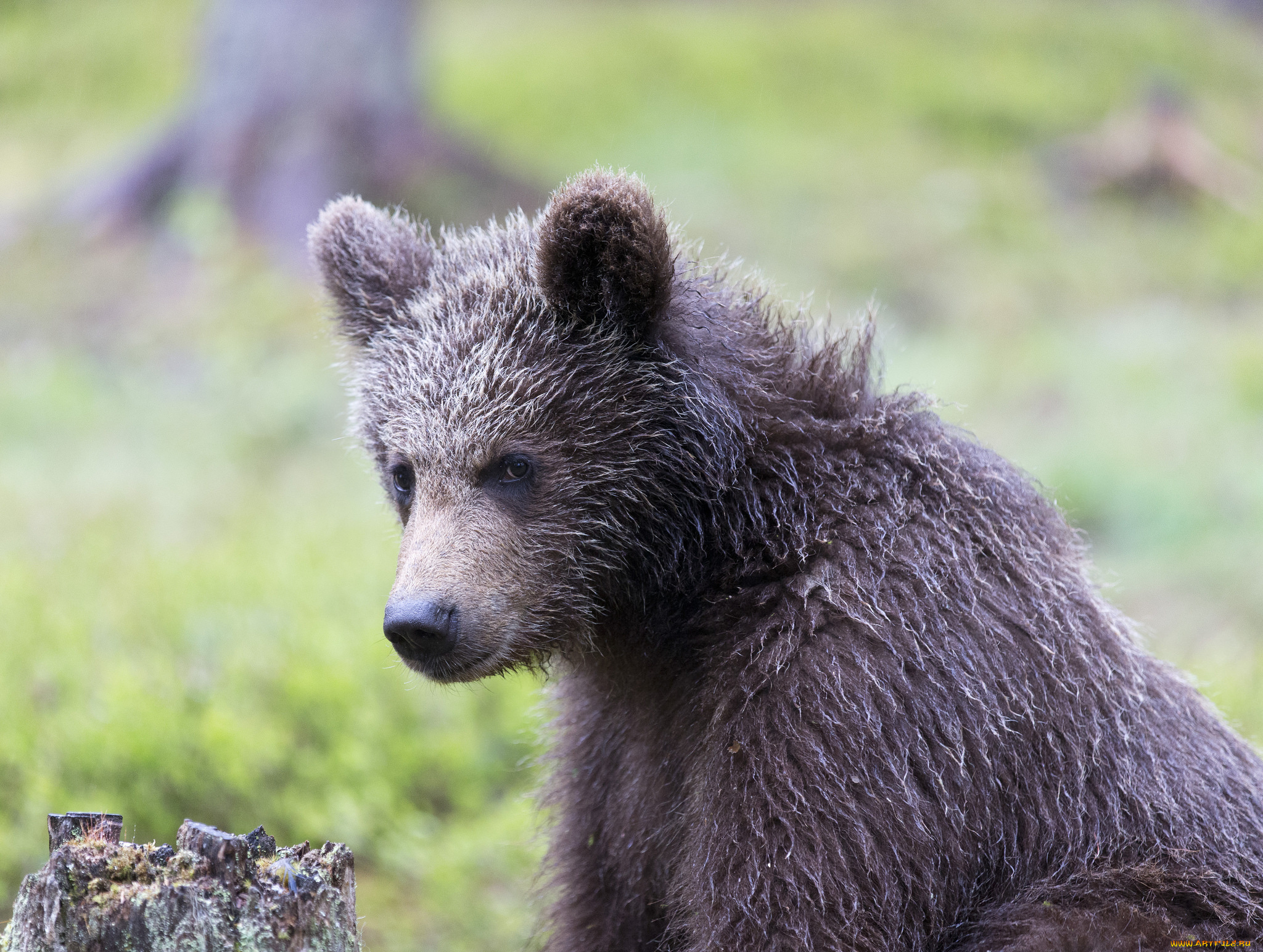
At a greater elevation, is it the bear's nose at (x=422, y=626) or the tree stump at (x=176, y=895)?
the bear's nose at (x=422, y=626)

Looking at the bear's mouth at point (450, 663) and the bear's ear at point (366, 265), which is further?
the bear's ear at point (366, 265)

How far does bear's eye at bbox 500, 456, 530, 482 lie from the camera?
4055 millimetres

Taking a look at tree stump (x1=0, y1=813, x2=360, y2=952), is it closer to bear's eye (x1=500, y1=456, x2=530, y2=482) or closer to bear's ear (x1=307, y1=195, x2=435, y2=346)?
bear's eye (x1=500, y1=456, x2=530, y2=482)

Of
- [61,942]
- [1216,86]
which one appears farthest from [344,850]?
[1216,86]

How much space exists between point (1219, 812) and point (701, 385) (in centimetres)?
208

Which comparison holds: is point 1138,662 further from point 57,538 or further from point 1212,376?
point 1212,376

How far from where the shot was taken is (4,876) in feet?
18.8

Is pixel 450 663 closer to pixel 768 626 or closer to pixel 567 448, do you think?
pixel 567 448

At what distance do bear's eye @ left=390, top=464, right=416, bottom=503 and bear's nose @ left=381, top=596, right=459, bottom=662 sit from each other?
686mm

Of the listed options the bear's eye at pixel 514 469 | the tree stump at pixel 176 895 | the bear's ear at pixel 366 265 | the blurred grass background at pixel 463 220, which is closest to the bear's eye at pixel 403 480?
the bear's eye at pixel 514 469

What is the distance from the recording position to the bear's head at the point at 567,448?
3871mm

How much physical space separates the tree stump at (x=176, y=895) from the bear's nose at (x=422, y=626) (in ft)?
2.37

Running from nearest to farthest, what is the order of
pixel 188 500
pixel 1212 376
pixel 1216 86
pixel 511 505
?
pixel 511 505, pixel 188 500, pixel 1212 376, pixel 1216 86

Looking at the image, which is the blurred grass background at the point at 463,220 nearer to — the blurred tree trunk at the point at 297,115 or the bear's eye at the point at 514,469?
the blurred tree trunk at the point at 297,115
